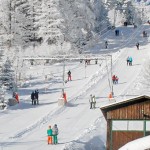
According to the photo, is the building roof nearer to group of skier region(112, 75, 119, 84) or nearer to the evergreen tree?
the evergreen tree

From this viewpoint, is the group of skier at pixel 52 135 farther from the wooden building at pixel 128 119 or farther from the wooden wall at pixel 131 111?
the wooden wall at pixel 131 111

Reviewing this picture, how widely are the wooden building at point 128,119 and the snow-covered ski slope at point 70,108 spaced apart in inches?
145

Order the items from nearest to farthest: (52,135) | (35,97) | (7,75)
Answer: (52,135)
(35,97)
(7,75)

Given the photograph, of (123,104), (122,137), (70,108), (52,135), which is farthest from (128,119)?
(70,108)

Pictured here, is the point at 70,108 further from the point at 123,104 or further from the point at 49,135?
the point at 123,104

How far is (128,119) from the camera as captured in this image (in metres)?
22.8

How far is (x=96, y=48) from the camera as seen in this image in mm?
77500

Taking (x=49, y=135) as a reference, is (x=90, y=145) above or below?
below

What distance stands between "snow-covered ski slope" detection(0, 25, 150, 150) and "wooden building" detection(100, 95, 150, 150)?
3.68m

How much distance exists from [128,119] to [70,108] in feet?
59.7

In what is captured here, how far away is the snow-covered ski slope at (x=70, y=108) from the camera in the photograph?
29.2 metres

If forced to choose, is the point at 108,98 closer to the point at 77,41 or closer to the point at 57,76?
the point at 57,76

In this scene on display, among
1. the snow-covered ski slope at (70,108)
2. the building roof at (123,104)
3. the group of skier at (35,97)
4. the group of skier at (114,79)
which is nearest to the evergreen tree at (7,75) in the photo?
the snow-covered ski slope at (70,108)

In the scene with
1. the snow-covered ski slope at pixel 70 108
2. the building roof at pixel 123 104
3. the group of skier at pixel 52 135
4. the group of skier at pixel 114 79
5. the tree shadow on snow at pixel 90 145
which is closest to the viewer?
the building roof at pixel 123 104
